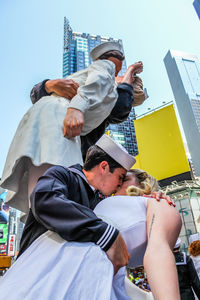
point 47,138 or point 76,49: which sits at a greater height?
point 76,49

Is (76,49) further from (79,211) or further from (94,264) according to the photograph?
(94,264)

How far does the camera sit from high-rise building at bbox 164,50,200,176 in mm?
76500

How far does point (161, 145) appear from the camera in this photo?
10.7 m

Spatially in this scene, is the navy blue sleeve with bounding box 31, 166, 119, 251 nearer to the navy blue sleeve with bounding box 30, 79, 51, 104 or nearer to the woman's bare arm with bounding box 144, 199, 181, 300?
the woman's bare arm with bounding box 144, 199, 181, 300

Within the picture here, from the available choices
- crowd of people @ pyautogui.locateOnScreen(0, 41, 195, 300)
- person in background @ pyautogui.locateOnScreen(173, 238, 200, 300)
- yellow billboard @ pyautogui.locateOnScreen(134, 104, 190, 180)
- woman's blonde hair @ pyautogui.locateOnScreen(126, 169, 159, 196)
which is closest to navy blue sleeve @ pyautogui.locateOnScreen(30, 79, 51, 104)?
crowd of people @ pyautogui.locateOnScreen(0, 41, 195, 300)

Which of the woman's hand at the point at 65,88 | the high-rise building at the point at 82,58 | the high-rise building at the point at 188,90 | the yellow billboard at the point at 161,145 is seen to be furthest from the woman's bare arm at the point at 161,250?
the high-rise building at the point at 188,90

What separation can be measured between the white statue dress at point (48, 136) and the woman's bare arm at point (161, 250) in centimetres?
50

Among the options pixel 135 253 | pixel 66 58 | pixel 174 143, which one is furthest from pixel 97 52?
pixel 66 58

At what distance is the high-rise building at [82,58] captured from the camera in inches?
1825

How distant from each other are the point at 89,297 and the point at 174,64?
3801 inches

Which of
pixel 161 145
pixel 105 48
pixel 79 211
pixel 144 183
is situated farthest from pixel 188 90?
pixel 79 211

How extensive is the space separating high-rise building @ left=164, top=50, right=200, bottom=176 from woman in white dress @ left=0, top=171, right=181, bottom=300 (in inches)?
2989

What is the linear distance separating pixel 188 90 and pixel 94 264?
9280 centimetres

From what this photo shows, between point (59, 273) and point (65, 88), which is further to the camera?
point (65, 88)
